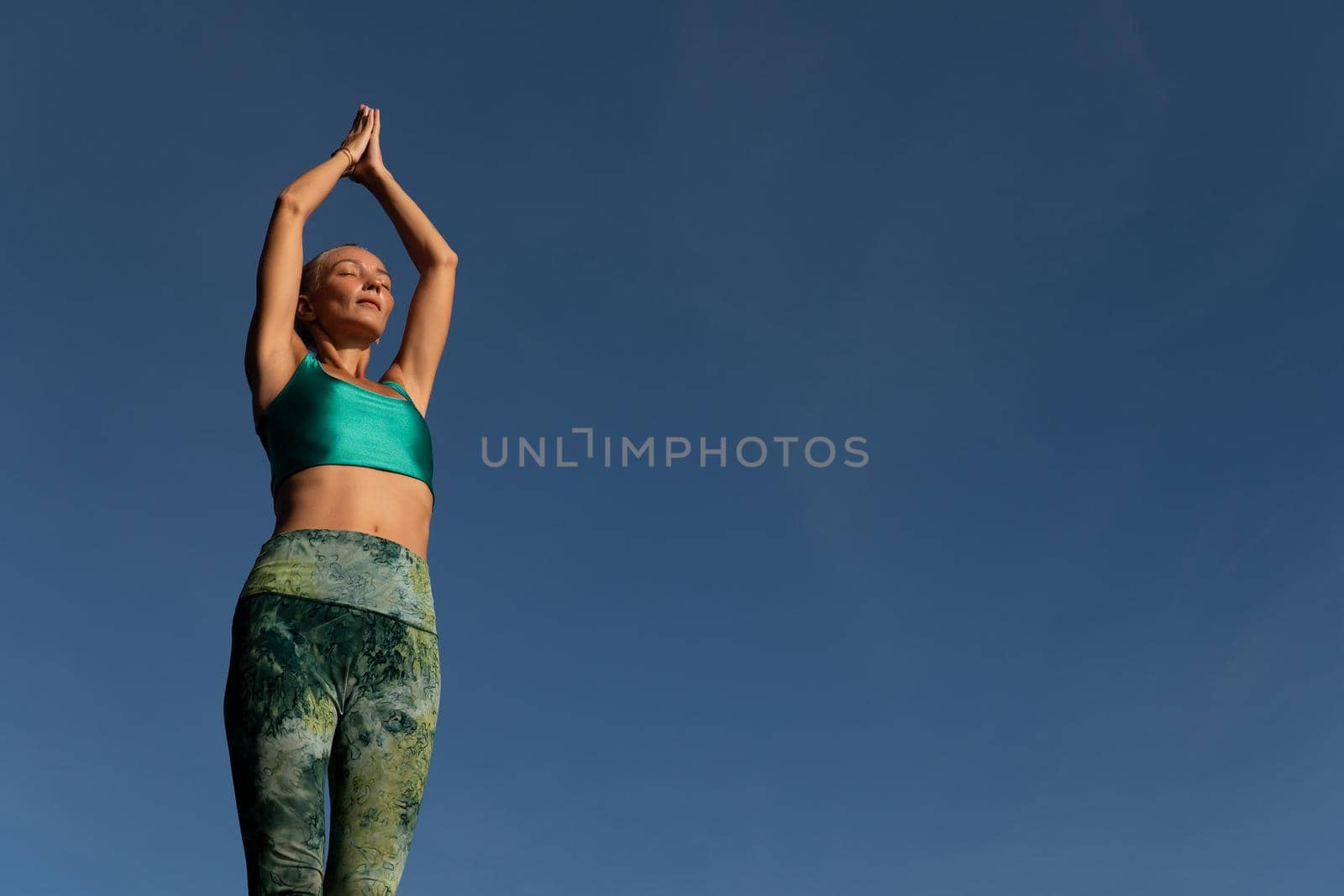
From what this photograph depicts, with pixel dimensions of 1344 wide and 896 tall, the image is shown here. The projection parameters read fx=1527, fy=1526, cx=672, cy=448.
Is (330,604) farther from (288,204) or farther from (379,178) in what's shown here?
(379,178)

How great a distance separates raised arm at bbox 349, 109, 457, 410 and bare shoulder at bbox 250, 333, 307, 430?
0.59 metres

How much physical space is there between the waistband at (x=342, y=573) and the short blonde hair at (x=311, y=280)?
1127 millimetres

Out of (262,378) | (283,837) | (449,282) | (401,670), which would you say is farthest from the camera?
(449,282)

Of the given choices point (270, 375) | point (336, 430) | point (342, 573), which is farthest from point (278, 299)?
point (342, 573)

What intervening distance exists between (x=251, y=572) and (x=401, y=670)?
0.69 m

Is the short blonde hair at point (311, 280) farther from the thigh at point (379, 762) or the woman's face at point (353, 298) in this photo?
the thigh at point (379, 762)

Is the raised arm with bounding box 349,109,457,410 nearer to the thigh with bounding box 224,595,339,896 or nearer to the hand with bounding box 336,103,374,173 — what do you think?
the hand with bounding box 336,103,374,173

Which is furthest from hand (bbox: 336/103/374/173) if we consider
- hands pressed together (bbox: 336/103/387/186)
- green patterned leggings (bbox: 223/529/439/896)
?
green patterned leggings (bbox: 223/529/439/896)

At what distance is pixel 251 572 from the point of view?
225 inches

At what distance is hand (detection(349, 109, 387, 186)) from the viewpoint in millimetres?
7043

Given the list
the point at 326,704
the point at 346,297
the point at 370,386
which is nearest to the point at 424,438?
the point at 370,386

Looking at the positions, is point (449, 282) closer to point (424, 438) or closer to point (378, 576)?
point (424, 438)

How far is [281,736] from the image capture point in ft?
17.4

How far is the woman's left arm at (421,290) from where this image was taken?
6.72 m
